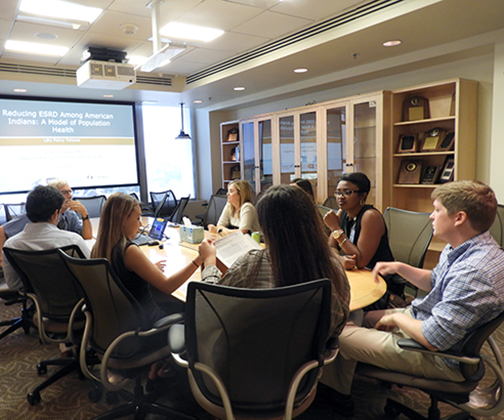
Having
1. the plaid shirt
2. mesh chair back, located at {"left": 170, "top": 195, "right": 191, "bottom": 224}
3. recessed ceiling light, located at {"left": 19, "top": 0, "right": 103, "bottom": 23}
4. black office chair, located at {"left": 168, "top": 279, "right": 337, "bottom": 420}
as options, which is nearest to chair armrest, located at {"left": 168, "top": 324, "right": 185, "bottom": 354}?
black office chair, located at {"left": 168, "top": 279, "right": 337, "bottom": 420}

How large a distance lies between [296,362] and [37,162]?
6.26 m

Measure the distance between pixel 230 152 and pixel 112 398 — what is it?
5331 mm

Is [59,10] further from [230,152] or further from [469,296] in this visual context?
[230,152]

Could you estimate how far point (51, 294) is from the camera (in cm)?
216

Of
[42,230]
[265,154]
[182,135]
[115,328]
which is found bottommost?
[115,328]

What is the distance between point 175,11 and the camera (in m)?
3.38

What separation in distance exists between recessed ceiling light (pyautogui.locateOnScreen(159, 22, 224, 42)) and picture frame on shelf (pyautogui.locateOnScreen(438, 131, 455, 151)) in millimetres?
2537

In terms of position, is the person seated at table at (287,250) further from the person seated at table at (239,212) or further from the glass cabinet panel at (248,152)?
the glass cabinet panel at (248,152)

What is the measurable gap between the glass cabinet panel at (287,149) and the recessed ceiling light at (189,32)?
1879 mm

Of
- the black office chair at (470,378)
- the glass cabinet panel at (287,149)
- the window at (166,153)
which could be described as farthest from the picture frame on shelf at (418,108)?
the window at (166,153)

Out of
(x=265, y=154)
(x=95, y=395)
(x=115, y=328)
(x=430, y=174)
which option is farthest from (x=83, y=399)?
(x=265, y=154)

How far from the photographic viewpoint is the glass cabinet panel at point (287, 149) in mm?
5566

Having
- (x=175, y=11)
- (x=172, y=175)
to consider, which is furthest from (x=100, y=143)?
(x=175, y=11)

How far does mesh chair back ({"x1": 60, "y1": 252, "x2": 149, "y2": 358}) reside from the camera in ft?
5.48
